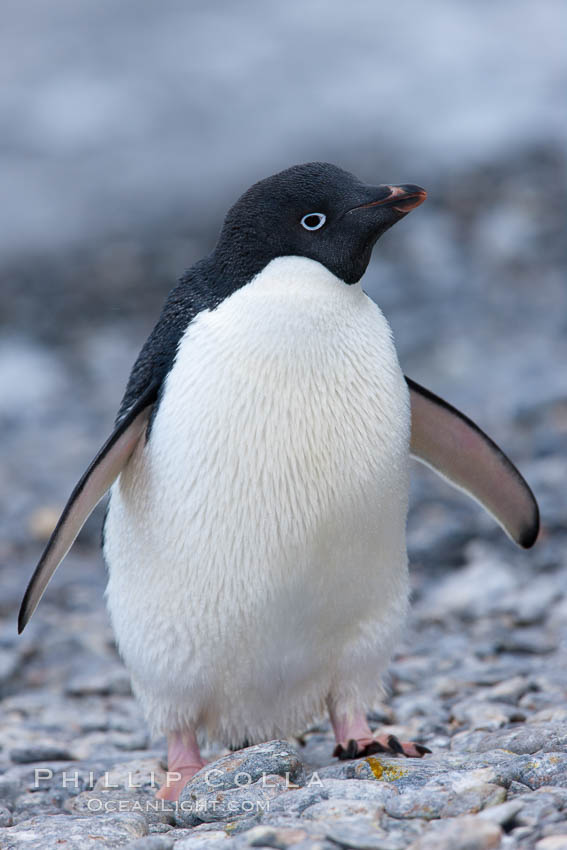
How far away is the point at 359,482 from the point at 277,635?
0.41 metres

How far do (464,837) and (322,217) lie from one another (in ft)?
4.81

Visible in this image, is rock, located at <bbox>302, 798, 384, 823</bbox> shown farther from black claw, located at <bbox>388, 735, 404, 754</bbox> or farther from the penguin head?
the penguin head

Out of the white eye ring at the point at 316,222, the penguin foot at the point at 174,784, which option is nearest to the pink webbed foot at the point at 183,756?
the penguin foot at the point at 174,784

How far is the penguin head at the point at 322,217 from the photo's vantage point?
2.71m

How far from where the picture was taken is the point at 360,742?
2.87m

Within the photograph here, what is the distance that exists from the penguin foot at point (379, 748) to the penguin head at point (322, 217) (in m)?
1.13

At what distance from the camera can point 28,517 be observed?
5691 mm

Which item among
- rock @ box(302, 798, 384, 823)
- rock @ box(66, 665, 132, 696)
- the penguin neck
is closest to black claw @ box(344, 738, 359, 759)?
rock @ box(302, 798, 384, 823)

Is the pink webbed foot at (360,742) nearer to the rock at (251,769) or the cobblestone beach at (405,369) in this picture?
the cobblestone beach at (405,369)

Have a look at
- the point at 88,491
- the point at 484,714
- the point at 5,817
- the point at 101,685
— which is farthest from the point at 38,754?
the point at 484,714

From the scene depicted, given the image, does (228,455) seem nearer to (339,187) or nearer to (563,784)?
(339,187)

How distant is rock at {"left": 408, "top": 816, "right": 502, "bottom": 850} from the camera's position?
1834 millimetres

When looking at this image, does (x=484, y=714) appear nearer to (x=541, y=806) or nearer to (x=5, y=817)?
(x=541, y=806)

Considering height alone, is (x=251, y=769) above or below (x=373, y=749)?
below
